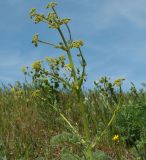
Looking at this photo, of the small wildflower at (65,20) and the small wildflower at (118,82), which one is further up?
the small wildflower at (65,20)

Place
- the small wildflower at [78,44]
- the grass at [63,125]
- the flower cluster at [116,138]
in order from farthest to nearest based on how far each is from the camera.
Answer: the flower cluster at [116,138], the grass at [63,125], the small wildflower at [78,44]

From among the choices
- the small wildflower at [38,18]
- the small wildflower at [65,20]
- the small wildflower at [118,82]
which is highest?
the small wildflower at [38,18]

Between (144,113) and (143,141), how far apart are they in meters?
0.78

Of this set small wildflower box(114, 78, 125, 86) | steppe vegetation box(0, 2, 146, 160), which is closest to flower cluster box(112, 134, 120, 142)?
steppe vegetation box(0, 2, 146, 160)

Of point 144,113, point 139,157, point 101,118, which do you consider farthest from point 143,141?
point 101,118

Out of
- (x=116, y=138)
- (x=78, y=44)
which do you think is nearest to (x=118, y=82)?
(x=78, y=44)

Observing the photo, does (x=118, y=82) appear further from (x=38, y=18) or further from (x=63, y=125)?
(x=63, y=125)

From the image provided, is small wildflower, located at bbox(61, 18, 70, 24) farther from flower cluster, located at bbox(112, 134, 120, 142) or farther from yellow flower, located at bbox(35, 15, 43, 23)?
flower cluster, located at bbox(112, 134, 120, 142)

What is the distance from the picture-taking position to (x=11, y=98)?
35.3 feet

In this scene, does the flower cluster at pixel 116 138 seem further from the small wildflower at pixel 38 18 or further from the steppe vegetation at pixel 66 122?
the small wildflower at pixel 38 18

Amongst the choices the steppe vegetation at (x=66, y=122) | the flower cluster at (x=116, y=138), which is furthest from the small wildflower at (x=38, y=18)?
the flower cluster at (x=116, y=138)

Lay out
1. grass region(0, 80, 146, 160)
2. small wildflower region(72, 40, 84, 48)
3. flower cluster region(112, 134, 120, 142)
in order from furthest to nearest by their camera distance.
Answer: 1. flower cluster region(112, 134, 120, 142)
2. grass region(0, 80, 146, 160)
3. small wildflower region(72, 40, 84, 48)

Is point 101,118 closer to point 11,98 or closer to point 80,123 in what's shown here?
point 80,123

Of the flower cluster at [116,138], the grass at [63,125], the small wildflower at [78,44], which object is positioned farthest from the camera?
the flower cluster at [116,138]
